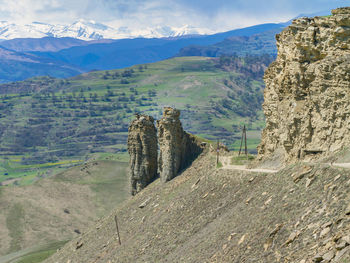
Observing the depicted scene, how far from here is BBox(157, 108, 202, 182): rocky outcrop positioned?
255ft

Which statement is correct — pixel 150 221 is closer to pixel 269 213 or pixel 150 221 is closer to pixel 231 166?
pixel 231 166

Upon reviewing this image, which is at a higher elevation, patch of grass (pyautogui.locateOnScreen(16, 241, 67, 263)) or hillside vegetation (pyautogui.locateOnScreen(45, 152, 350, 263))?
hillside vegetation (pyautogui.locateOnScreen(45, 152, 350, 263))

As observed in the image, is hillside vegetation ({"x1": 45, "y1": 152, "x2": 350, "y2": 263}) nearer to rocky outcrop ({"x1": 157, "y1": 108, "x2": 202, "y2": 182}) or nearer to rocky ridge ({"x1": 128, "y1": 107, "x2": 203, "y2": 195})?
rocky outcrop ({"x1": 157, "y1": 108, "x2": 202, "y2": 182})

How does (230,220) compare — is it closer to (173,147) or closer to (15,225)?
(173,147)

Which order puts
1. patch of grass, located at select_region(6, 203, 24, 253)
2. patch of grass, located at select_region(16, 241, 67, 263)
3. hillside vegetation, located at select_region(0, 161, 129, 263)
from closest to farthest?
patch of grass, located at select_region(16, 241, 67, 263), patch of grass, located at select_region(6, 203, 24, 253), hillside vegetation, located at select_region(0, 161, 129, 263)

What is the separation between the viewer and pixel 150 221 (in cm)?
6544

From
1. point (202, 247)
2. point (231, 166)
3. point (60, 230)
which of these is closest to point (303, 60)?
point (231, 166)

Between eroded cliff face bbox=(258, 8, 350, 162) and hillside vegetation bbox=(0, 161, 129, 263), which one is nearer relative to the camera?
eroded cliff face bbox=(258, 8, 350, 162)

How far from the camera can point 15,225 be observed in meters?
138

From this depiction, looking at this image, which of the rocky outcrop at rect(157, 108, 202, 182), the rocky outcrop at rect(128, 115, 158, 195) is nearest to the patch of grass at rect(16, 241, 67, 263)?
the rocky outcrop at rect(128, 115, 158, 195)

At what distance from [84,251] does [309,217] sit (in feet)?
148

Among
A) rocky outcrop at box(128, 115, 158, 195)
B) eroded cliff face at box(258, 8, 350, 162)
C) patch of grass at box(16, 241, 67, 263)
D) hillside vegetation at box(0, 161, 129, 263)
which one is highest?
eroded cliff face at box(258, 8, 350, 162)

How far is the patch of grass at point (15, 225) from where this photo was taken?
12975 cm

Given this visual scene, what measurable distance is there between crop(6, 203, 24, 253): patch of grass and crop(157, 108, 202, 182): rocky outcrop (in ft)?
227
